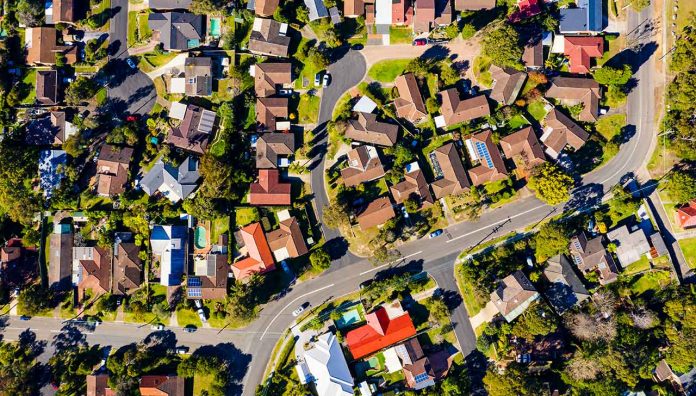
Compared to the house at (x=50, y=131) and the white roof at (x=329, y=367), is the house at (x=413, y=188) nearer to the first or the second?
the white roof at (x=329, y=367)

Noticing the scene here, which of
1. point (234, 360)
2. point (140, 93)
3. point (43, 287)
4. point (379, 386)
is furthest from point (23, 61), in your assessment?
point (379, 386)

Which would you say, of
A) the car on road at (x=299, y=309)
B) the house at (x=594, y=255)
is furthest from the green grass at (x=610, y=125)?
the car on road at (x=299, y=309)

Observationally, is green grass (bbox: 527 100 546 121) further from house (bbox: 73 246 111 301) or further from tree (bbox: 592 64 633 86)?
house (bbox: 73 246 111 301)

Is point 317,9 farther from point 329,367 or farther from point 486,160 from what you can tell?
point 329,367

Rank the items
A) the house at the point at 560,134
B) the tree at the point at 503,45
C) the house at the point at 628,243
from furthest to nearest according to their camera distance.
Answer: the house at the point at 560,134
the house at the point at 628,243
the tree at the point at 503,45

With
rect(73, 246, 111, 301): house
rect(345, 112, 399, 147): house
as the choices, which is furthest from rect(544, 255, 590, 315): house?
rect(73, 246, 111, 301): house

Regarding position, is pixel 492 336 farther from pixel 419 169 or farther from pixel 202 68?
pixel 202 68
